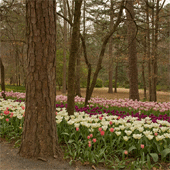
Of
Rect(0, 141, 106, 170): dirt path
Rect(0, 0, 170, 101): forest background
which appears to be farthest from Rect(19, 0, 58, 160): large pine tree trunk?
Rect(0, 0, 170, 101): forest background

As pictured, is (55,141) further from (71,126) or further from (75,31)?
(75,31)

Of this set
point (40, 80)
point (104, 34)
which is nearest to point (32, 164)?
point (40, 80)

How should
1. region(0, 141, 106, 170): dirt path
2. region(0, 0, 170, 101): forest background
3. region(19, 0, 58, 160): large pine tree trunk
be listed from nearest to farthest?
region(0, 141, 106, 170): dirt path < region(19, 0, 58, 160): large pine tree trunk < region(0, 0, 170, 101): forest background

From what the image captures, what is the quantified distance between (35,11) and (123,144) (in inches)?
96.3

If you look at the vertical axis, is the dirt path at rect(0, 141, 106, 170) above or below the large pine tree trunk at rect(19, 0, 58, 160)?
below

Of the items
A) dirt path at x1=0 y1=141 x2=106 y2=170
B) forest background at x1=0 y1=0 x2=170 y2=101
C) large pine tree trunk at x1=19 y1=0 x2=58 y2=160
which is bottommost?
dirt path at x1=0 y1=141 x2=106 y2=170

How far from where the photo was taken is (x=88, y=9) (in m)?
15.8

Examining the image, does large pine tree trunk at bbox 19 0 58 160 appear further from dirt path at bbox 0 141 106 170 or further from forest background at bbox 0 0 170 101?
forest background at bbox 0 0 170 101

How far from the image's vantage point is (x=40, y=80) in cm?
241

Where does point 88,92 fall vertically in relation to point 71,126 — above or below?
above

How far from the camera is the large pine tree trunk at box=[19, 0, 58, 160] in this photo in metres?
2.39

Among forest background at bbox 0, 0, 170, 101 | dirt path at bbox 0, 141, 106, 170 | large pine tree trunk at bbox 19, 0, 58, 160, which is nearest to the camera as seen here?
dirt path at bbox 0, 141, 106, 170

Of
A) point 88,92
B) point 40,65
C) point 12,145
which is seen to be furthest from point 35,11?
point 88,92

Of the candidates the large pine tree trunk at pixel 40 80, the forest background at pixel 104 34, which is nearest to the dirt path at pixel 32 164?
the large pine tree trunk at pixel 40 80
